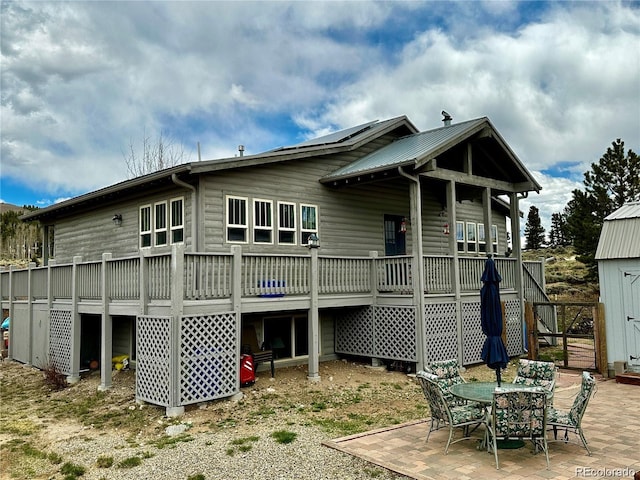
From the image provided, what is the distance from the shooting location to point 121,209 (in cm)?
1395

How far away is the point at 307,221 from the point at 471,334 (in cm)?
508

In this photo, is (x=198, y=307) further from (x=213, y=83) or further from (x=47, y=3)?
(x=213, y=83)

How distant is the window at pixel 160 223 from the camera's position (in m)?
12.1

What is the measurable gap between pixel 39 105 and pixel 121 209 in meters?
19.9

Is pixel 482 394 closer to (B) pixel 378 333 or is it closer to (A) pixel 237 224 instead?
(B) pixel 378 333

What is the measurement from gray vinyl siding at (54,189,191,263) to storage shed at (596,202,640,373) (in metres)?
9.64

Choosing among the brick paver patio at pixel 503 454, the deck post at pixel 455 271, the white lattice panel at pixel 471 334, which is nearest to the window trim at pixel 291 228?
the deck post at pixel 455 271

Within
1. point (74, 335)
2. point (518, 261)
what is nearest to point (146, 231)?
point (74, 335)

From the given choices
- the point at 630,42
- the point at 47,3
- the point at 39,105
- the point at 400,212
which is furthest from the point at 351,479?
the point at 39,105

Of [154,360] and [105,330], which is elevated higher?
[105,330]

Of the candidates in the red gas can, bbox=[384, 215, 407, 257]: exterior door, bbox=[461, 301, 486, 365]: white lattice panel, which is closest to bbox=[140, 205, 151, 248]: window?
the red gas can

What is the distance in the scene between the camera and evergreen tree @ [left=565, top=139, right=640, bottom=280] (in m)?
25.7

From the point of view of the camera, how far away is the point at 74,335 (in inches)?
459

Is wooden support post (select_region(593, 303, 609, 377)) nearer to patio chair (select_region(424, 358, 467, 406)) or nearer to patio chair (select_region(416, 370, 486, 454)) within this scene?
patio chair (select_region(424, 358, 467, 406))
